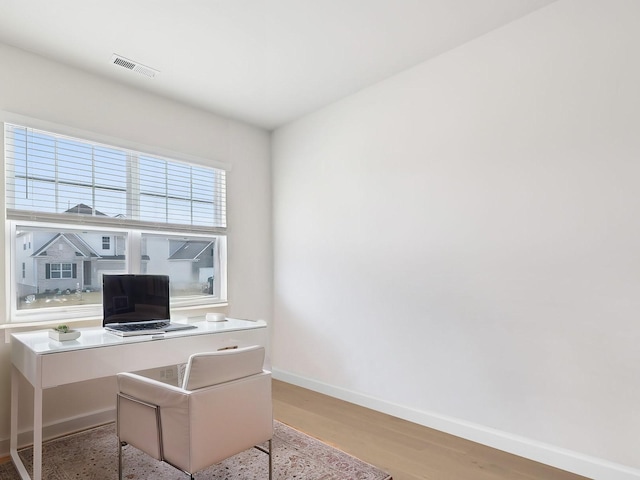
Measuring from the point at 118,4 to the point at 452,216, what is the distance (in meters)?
2.50

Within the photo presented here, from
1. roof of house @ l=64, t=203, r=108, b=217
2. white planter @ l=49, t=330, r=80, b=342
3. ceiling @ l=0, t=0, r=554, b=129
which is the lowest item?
white planter @ l=49, t=330, r=80, b=342

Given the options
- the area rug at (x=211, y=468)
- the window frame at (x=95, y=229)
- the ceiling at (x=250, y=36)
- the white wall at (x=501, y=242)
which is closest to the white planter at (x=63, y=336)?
the window frame at (x=95, y=229)

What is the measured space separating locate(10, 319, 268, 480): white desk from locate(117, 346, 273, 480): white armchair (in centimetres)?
33

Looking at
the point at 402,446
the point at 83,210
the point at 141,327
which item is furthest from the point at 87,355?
the point at 402,446

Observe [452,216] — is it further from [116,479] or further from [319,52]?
[116,479]

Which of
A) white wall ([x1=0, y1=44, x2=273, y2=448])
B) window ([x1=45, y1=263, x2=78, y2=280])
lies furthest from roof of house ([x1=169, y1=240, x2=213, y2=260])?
window ([x1=45, y1=263, x2=78, y2=280])

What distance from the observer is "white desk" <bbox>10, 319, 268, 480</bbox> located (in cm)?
206

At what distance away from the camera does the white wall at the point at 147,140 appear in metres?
2.70

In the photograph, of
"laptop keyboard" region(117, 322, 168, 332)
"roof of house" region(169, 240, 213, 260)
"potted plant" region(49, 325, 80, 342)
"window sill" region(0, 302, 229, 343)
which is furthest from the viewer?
"roof of house" region(169, 240, 213, 260)

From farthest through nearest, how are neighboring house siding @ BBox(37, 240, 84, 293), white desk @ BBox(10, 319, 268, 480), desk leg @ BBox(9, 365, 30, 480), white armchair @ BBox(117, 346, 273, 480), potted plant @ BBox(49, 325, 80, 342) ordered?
neighboring house siding @ BBox(37, 240, 84, 293) < desk leg @ BBox(9, 365, 30, 480) < potted plant @ BBox(49, 325, 80, 342) < white desk @ BBox(10, 319, 268, 480) < white armchair @ BBox(117, 346, 273, 480)

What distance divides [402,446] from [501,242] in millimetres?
1496

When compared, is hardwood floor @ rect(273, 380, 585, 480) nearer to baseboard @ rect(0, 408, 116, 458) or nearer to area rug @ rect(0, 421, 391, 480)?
area rug @ rect(0, 421, 391, 480)

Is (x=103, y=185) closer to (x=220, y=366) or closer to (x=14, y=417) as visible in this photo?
(x=14, y=417)

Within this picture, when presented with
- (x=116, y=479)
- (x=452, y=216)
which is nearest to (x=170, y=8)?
(x=452, y=216)
